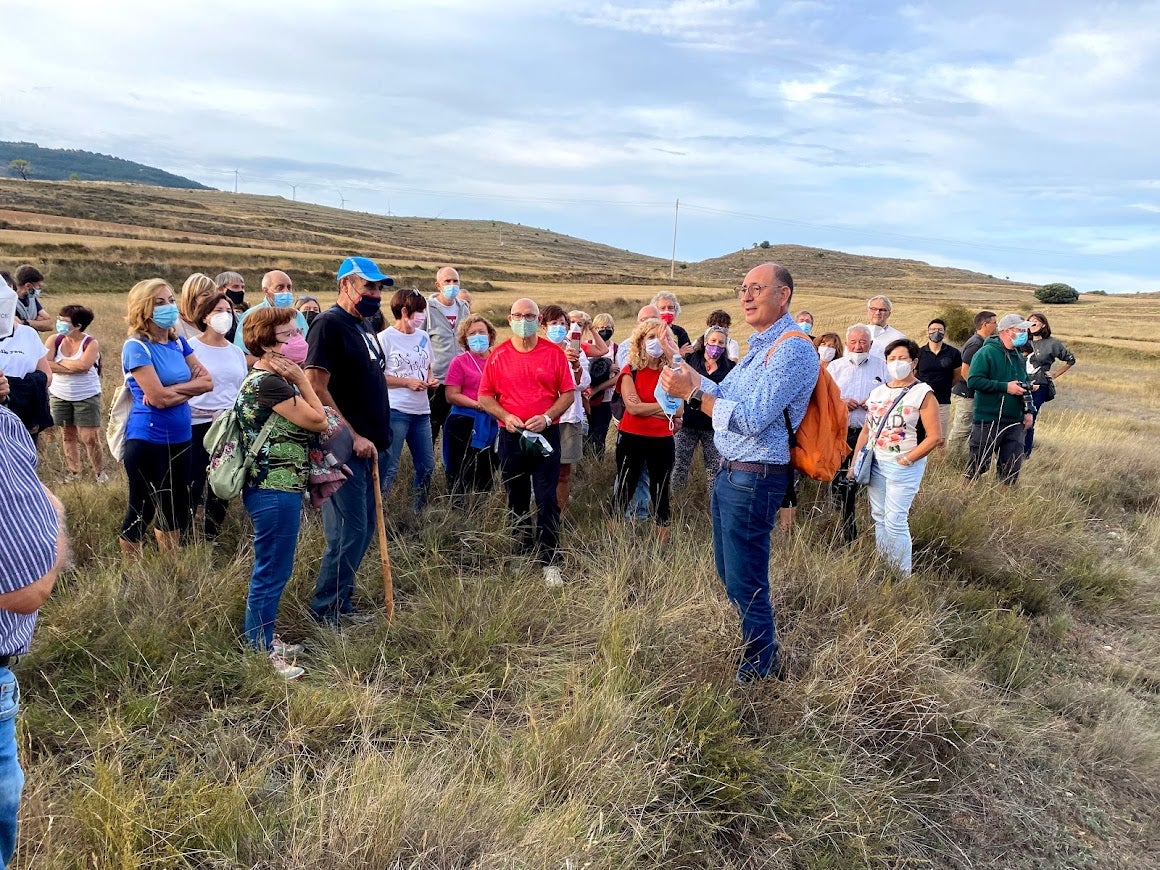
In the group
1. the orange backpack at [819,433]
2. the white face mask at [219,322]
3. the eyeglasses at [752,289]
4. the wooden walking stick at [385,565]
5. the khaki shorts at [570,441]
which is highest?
the eyeglasses at [752,289]

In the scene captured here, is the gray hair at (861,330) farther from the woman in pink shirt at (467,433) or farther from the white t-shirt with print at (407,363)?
the white t-shirt with print at (407,363)

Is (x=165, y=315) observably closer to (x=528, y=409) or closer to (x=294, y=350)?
(x=294, y=350)

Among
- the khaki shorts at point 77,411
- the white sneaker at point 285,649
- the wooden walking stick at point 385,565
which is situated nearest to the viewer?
the white sneaker at point 285,649

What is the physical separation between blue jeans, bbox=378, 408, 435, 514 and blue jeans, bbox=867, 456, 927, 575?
345 cm

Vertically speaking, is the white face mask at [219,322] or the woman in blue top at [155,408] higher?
the white face mask at [219,322]

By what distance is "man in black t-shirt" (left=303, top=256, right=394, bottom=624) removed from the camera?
3.70 metres

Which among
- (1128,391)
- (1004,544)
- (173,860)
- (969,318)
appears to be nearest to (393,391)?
(173,860)

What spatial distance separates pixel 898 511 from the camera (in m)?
4.87

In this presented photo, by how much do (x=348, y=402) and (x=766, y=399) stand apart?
2290 mm

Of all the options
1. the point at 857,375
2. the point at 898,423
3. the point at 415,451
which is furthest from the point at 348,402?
the point at 857,375

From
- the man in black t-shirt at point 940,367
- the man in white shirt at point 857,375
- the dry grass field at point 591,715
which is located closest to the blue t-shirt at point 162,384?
the dry grass field at point 591,715

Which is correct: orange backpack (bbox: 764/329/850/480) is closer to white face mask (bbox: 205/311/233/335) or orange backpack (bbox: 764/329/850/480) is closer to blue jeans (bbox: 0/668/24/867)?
blue jeans (bbox: 0/668/24/867)

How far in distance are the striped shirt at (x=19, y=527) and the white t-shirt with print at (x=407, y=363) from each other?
3.85 meters

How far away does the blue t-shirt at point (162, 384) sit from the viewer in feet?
13.1
